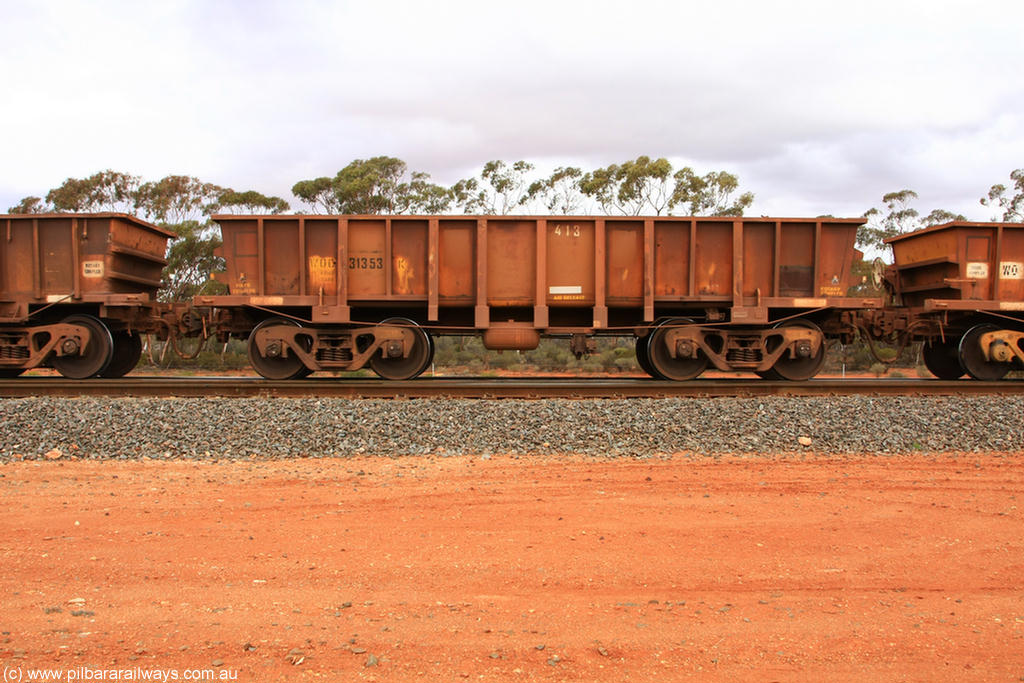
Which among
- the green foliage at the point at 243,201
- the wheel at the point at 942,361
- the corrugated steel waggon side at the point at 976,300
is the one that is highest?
the green foliage at the point at 243,201

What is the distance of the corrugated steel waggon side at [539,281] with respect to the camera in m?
10.5

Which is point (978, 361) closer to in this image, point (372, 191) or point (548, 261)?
point (548, 261)

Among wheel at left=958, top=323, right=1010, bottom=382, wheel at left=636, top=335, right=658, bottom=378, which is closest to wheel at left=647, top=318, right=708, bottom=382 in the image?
wheel at left=636, top=335, right=658, bottom=378

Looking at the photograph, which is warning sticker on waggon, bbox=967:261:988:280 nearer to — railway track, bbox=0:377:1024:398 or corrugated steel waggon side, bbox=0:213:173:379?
railway track, bbox=0:377:1024:398

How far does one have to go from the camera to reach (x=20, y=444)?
6.75 metres

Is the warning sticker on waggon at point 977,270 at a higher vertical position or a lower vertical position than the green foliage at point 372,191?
lower

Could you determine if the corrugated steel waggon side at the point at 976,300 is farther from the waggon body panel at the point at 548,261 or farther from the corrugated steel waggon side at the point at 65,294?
the corrugated steel waggon side at the point at 65,294

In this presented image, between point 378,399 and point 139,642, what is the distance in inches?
238

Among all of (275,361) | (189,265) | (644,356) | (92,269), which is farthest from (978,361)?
(189,265)

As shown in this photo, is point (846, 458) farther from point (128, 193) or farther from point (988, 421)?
point (128, 193)

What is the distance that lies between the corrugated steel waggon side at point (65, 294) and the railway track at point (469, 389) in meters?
0.69

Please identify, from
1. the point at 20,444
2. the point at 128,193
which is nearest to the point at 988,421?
the point at 20,444

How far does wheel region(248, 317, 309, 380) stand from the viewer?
1052 cm

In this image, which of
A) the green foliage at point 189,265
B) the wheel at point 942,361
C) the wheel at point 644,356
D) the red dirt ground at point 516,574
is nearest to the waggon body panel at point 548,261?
the wheel at point 644,356
